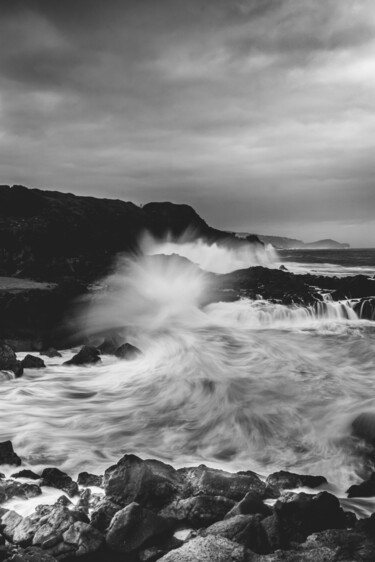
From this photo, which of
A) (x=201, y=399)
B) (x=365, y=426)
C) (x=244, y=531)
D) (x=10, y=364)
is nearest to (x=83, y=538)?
(x=244, y=531)

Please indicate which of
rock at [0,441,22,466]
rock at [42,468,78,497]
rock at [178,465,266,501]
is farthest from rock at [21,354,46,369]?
rock at [178,465,266,501]

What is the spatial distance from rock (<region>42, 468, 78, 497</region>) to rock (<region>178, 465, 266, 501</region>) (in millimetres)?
1131

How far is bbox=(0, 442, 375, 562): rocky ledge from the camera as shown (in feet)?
11.3

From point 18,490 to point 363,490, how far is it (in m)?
3.45

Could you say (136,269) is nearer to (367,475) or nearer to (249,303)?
(249,303)

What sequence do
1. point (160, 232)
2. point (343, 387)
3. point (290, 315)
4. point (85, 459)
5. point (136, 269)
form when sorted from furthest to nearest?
point (160, 232)
point (136, 269)
point (290, 315)
point (343, 387)
point (85, 459)

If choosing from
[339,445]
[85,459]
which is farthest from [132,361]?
[339,445]

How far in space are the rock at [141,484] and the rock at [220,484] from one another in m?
0.12

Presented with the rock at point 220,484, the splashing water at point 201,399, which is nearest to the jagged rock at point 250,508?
the rock at point 220,484

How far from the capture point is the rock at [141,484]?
4.29m

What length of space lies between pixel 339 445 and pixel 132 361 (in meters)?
5.59

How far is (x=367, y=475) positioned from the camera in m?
5.35

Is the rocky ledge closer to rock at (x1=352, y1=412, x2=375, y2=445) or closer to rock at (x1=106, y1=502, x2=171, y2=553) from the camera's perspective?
rock at (x1=106, y1=502, x2=171, y2=553)

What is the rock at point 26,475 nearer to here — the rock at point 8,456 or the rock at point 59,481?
the rock at point 59,481
